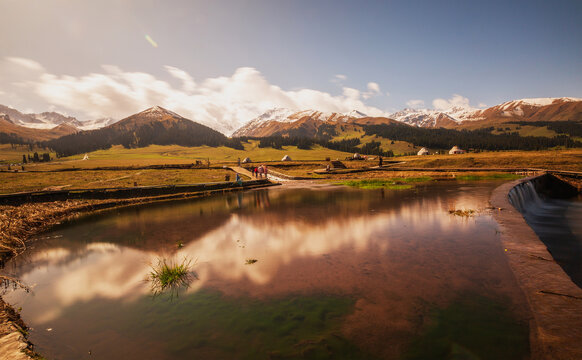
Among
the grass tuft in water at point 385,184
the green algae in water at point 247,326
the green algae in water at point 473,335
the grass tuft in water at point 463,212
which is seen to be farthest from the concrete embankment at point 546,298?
the grass tuft in water at point 385,184

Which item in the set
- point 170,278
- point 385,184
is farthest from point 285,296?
point 385,184

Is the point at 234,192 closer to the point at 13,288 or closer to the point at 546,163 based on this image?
the point at 13,288

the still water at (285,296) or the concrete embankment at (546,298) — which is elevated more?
the concrete embankment at (546,298)

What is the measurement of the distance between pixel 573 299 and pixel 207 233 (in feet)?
54.5

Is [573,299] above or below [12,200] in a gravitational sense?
below

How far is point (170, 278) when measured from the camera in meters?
10.4

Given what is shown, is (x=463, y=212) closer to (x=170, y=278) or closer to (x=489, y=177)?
(x=170, y=278)

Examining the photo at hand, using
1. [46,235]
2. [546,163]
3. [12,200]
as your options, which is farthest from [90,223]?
[546,163]

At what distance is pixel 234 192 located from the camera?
134ft

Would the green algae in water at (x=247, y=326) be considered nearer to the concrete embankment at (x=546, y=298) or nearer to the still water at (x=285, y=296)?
the still water at (x=285, y=296)

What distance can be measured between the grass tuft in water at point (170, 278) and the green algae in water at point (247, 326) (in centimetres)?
87

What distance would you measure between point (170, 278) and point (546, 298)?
39.4 feet

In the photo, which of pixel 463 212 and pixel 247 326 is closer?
pixel 247 326

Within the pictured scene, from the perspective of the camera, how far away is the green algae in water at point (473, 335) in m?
5.67
